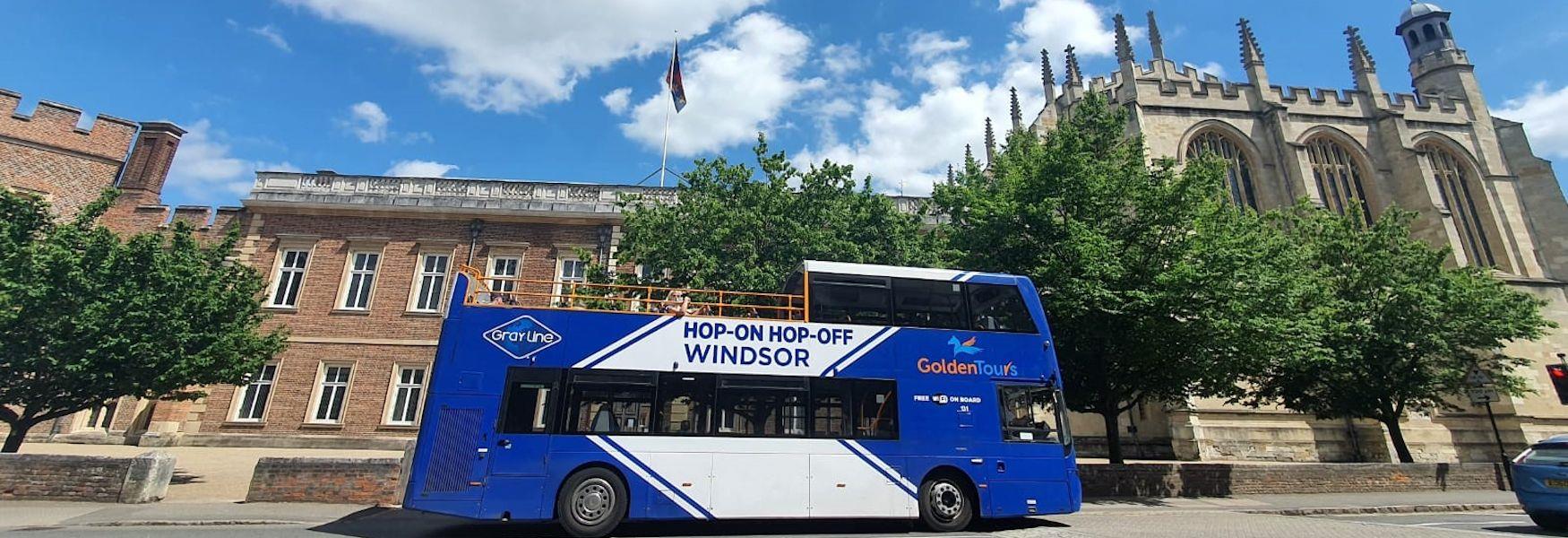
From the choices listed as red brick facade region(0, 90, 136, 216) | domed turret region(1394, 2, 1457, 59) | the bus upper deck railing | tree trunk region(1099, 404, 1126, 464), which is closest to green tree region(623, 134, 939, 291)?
the bus upper deck railing

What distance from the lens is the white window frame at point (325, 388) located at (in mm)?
20969

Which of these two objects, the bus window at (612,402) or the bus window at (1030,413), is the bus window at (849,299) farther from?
the bus window at (612,402)

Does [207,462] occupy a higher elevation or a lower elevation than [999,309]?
lower

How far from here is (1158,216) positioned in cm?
1453

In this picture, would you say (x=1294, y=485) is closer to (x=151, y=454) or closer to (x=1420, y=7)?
(x=151, y=454)

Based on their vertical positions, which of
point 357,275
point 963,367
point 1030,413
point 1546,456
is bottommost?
point 1546,456

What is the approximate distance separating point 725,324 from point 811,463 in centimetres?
233

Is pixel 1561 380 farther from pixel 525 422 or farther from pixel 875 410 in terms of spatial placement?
pixel 525 422

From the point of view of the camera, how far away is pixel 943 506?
30.6 ft

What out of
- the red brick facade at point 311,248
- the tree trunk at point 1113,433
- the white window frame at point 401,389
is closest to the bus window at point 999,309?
the tree trunk at point 1113,433

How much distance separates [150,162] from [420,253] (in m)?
11.4

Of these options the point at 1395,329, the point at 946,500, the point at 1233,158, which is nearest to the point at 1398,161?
the point at 1233,158

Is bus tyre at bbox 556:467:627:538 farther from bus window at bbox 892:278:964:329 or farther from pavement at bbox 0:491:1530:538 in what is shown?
bus window at bbox 892:278:964:329

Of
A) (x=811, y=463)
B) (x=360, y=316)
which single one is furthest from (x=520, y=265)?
(x=811, y=463)
